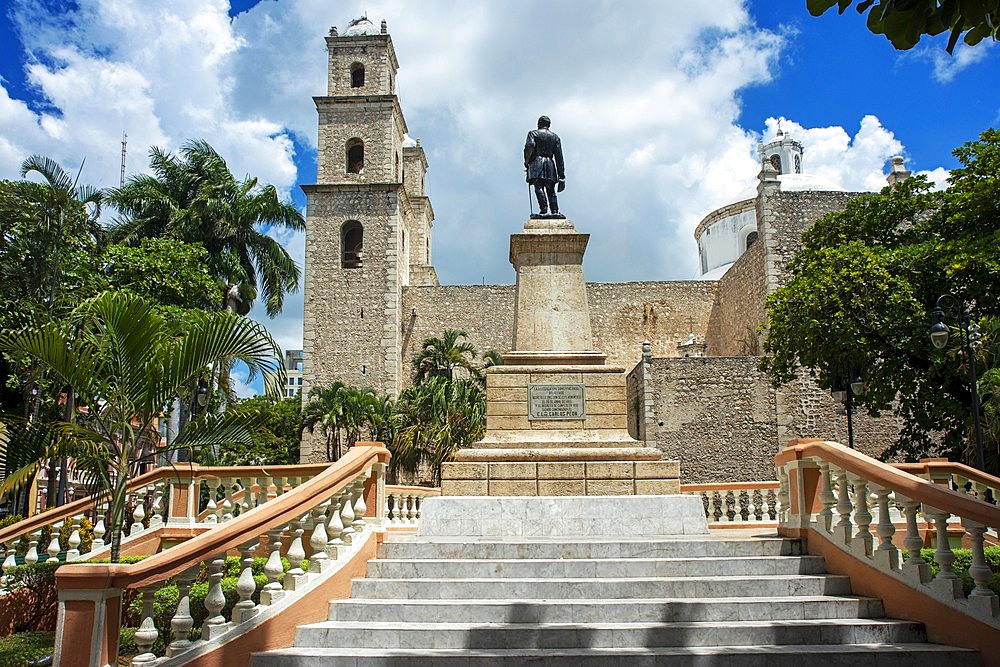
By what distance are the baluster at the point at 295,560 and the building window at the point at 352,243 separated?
28429mm

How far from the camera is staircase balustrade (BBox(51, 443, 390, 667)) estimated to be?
4.57 m

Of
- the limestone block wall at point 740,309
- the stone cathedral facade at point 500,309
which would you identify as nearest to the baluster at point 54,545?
the stone cathedral facade at point 500,309

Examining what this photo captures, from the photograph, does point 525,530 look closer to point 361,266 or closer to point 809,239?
point 809,239

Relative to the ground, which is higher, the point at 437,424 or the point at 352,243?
the point at 352,243

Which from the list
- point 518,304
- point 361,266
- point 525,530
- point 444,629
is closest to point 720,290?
point 361,266

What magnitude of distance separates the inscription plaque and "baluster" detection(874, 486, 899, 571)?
4.50m

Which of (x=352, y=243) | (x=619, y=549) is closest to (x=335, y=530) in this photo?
(x=619, y=549)

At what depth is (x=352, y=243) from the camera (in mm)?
35156

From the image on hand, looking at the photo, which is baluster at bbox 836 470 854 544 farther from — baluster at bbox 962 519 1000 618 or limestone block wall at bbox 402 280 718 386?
limestone block wall at bbox 402 280 718 386

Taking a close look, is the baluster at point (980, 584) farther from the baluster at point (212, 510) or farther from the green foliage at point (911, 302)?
the green foliage at point (911, 302)

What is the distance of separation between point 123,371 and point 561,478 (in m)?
4.71

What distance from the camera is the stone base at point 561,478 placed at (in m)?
9.49

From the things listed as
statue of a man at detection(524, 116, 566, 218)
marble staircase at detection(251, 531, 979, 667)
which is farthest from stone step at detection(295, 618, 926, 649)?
statue of a man at detection(524, 116, 566, 218)

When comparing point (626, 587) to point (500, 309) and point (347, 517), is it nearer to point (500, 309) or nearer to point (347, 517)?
point (347, 517)
